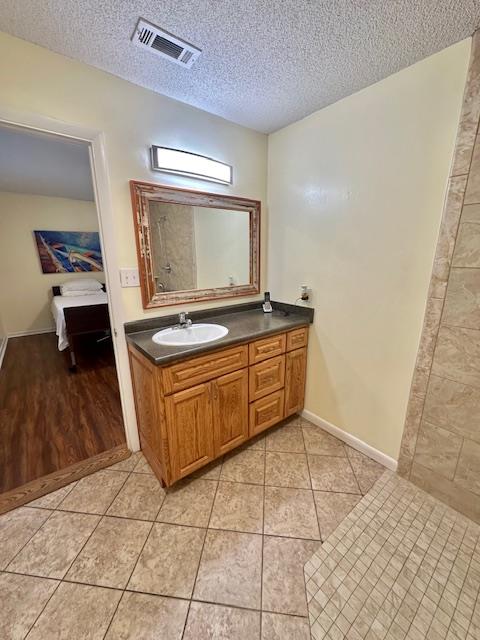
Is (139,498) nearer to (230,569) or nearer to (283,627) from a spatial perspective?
(230,569)

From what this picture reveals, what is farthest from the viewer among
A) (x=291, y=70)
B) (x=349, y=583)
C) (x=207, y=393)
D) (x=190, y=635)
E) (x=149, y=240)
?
(x=149, y=240)

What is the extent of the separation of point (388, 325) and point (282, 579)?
1435mm

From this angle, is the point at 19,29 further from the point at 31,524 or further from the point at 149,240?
the point at 31,524

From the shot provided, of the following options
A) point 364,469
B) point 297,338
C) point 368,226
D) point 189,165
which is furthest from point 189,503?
point 189,165

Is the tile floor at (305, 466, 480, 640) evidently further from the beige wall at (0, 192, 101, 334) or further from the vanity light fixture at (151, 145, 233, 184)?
the beige wall at (0, 192, 101, 334)

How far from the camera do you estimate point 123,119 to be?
152cm

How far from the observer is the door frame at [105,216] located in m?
1.28

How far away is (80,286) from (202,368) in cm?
409

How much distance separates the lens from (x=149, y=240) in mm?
1702

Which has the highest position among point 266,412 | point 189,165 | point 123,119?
point 123,119

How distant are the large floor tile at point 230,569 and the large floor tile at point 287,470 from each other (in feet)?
1.27

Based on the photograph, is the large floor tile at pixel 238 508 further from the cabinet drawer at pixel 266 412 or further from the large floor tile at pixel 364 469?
the large floor tile at pixel 364 469

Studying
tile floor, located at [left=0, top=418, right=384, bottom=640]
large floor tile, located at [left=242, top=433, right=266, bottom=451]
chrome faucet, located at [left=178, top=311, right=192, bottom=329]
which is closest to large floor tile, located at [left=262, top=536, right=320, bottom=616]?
tile floor, located at [left=0, top=418, right=384, bottom=640]

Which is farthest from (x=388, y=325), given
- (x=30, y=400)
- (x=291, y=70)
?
(x=30, y=400)
